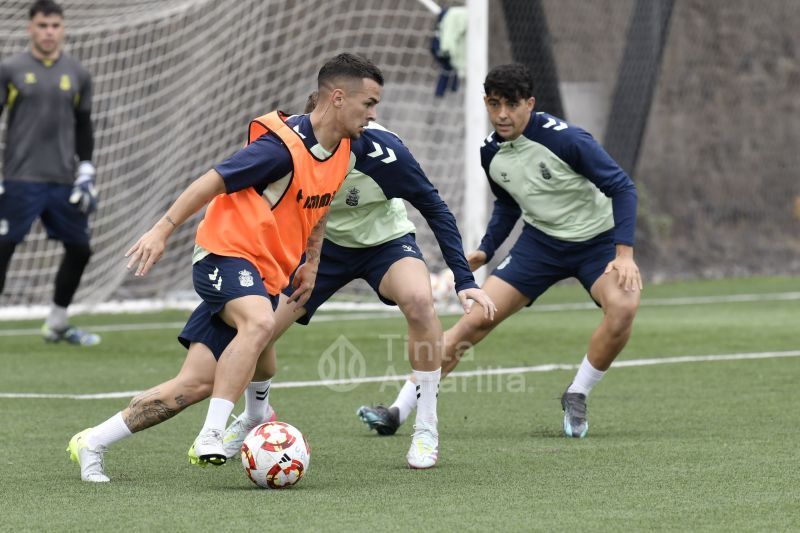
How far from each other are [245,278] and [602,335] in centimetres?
216

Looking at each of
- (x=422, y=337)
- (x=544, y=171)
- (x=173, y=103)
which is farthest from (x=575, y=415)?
(x=173, y=103)

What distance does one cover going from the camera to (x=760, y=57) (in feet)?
64.8

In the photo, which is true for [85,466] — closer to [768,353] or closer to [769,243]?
[768,353]

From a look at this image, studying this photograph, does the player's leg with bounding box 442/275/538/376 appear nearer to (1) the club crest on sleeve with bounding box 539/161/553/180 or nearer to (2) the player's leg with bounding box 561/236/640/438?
(2) the player's leg with bounding box 561/236/640/438

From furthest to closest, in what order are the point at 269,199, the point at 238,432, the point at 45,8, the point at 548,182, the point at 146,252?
the point at 45,8, the point at 548,182, the point at 238,432, the point at 269,199, the point at 146,252

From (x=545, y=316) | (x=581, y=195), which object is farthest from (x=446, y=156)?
(x=581, y=195)

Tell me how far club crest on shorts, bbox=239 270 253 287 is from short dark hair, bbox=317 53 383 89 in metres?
0.77

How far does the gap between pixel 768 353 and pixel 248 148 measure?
5.41 m

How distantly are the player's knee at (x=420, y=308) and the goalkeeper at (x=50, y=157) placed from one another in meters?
4.86

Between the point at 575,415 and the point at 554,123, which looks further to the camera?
the point at 554,123

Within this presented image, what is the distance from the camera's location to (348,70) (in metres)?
5.46

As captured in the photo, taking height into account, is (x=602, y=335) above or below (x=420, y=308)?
below

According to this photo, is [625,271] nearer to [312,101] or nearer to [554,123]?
[554,123]

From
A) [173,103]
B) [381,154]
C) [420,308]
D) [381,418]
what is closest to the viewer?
[381,154]
